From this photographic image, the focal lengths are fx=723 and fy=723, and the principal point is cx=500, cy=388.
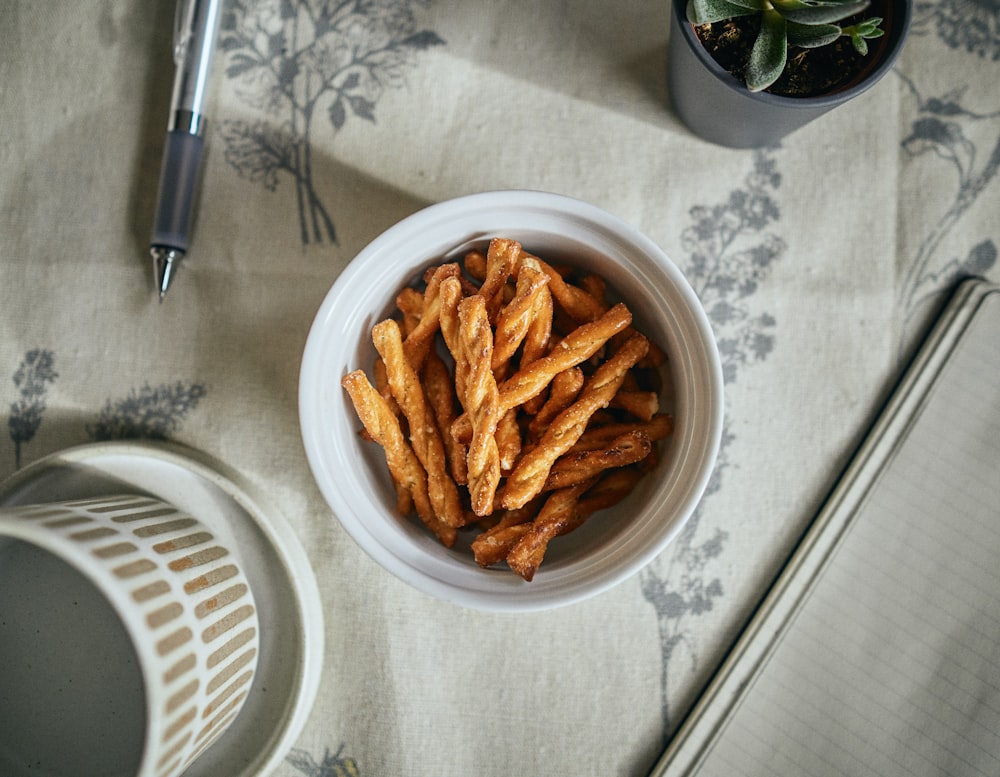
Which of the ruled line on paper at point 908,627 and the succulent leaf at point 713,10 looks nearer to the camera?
the succulent leaf at point 713,10

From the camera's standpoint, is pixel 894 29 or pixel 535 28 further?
pixel 535 28

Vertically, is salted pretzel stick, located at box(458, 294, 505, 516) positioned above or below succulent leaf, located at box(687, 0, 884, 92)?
below

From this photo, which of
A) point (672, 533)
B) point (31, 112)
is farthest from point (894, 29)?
point (31, 112)

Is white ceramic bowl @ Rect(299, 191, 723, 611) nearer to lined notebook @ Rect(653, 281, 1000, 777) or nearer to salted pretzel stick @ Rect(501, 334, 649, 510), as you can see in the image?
salted pretzel stick @ Rect(501, 334, 649, 510)

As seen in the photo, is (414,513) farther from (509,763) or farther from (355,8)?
(355,8)

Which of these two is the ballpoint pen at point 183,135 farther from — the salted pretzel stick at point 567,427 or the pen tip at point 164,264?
the salted pretzel stick at point 567,427

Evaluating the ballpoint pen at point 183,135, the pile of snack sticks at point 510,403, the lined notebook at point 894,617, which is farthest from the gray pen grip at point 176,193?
the lined notebook at point 894,617

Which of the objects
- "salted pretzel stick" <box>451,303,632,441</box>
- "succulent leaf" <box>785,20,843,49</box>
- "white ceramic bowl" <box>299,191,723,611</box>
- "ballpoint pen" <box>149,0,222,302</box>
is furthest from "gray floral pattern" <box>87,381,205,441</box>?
"succulent leaf" <box>785,20,843,49</box>
